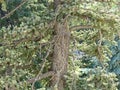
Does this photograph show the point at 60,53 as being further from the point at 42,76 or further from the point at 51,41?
the point at 42,76

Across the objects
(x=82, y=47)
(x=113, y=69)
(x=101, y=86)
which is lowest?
(x=113, y=69)

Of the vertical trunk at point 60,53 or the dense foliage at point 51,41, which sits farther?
the vertical trunk at point 60,53

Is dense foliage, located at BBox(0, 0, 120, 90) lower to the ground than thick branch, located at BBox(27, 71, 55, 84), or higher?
higher

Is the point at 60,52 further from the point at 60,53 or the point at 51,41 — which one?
the point at 51,41

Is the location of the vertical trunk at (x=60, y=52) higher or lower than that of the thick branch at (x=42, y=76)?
higher

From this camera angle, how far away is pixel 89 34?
3416 millimetres

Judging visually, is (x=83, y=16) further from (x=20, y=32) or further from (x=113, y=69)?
(x=113, y=69)

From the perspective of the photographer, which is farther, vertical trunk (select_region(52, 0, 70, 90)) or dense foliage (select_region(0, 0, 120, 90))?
vertical trunk (select_region(52, 0, 70, 90))

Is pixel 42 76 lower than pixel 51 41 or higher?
lower

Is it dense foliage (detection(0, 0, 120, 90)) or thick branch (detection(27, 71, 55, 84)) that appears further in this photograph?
thick branch (detection(27, 71, 55, 84))

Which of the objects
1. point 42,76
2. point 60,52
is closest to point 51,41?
point 60,52

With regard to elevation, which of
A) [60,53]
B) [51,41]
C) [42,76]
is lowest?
[42,76]

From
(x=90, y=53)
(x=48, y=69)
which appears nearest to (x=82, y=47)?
(x=90, y=53)

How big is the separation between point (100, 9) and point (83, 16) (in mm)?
157
